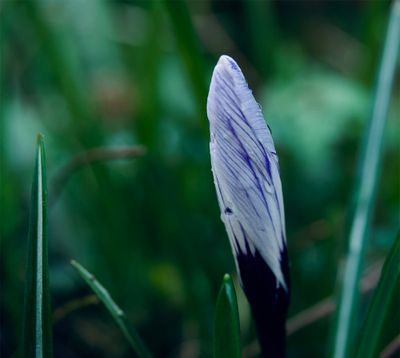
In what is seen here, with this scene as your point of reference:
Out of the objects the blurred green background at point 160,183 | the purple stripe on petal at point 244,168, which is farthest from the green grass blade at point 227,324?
the blurred green background at point 160,183

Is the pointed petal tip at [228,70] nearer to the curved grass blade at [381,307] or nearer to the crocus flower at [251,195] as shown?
the crocus flower at [251,195]

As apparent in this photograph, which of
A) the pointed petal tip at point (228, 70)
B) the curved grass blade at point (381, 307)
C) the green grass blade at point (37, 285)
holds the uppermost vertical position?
the pointed petal tip at point (228, 70)

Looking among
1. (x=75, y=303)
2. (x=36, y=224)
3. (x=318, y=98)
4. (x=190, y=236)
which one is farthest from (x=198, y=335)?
(x=318, y=98)

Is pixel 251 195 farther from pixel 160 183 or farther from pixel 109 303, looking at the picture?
pixel 160 183

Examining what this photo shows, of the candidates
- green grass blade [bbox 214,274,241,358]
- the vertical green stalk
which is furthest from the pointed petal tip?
the vertical green stalk

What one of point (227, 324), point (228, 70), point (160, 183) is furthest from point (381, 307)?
point (160, 183)

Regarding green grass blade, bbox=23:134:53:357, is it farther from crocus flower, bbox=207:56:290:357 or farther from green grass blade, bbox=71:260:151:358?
crocus flower, bbox=207:56:290:357
